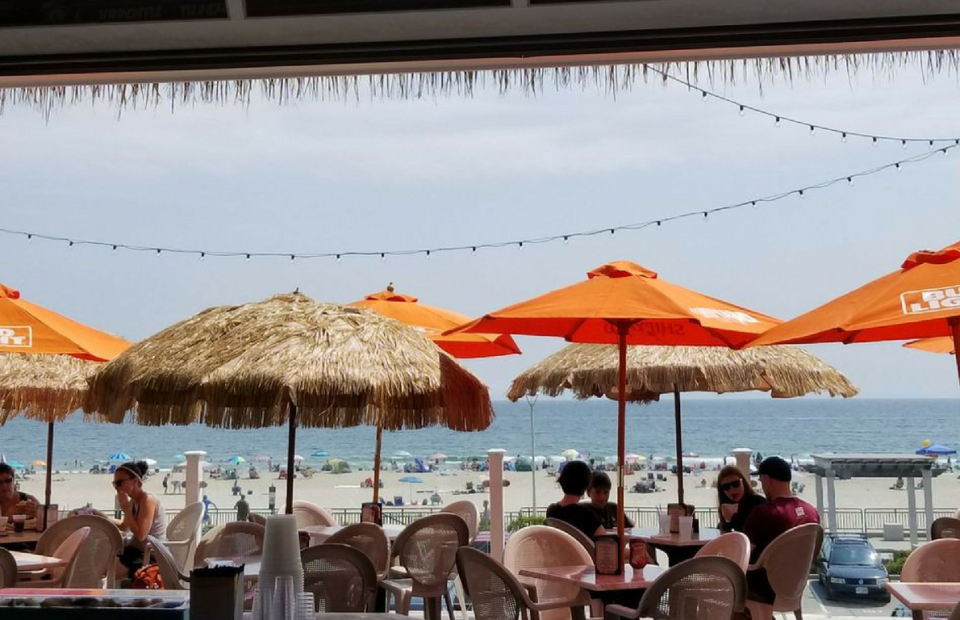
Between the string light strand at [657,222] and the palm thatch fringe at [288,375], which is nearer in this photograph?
the palm thatch fringe at [288,375]

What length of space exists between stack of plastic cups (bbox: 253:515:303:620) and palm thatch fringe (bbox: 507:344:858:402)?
6448mm

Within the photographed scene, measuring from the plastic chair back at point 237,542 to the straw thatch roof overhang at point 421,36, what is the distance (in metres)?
3.47

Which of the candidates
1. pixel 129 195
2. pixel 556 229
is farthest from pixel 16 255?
pixel 556 229

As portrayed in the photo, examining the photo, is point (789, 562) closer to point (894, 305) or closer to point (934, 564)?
point (934, 564)

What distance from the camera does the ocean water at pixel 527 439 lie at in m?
65.4

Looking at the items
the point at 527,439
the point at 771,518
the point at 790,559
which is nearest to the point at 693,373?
the point at 771,518

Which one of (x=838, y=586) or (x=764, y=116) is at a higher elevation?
(x=764, y=116)

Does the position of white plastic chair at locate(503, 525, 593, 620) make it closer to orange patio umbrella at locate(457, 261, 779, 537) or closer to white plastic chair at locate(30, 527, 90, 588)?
orange patio umbrella at locate(457, 261, 779, 537)

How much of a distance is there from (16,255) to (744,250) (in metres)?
46.1

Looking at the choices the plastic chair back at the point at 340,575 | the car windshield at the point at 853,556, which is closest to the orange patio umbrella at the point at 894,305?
the plastic chair back at the point at 340,575

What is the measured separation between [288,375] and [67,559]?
2.13 meters

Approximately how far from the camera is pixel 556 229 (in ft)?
215

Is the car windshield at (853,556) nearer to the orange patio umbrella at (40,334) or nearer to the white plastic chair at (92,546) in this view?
the white plastic chair at (92,546)

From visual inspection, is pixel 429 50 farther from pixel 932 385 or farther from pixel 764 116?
pixel 932 385
